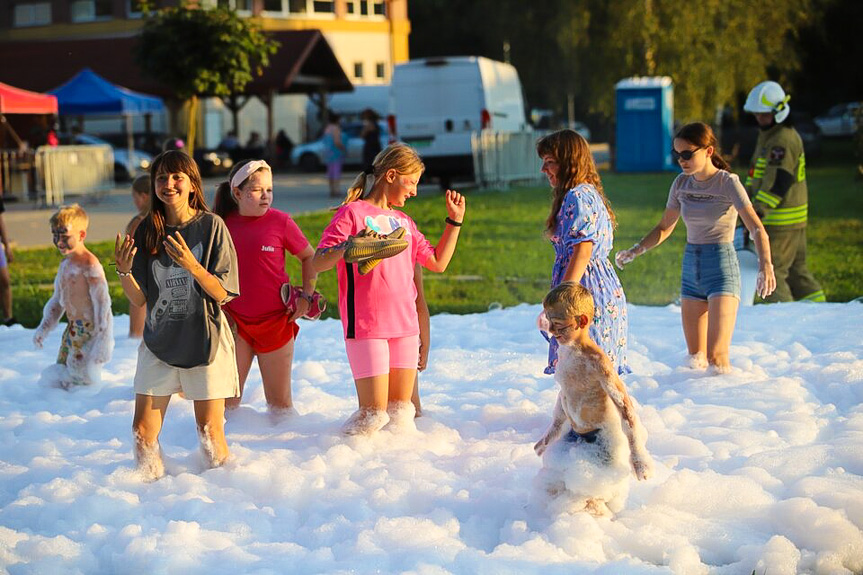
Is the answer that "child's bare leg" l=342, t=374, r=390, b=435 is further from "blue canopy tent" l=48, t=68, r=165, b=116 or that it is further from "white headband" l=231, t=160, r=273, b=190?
"blue canopy tent" l=48, t=68, r=165, b=116

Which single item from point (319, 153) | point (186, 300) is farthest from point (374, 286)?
point (319, 153)

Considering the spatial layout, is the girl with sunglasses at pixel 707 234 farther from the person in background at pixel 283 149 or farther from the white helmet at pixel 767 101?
the person in background at pixel 283 149

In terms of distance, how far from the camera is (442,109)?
25547mm

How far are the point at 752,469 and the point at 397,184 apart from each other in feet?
7.52

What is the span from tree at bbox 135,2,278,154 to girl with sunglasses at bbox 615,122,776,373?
66.8 ft

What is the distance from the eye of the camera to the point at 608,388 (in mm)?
4785

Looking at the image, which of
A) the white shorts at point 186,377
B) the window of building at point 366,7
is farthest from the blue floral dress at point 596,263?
the window of building at point 366,7

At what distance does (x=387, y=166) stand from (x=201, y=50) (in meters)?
22.2

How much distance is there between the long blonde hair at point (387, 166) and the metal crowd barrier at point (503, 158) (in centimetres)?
1924

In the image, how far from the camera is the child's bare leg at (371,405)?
589 centimetres

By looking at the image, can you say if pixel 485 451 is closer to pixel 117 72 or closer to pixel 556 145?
pixel 556 145

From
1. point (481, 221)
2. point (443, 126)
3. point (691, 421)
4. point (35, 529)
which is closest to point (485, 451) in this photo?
point (691, 421)

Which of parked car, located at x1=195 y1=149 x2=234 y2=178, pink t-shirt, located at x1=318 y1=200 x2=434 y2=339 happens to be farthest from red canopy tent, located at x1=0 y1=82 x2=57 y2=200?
pink t-shirt, located at x1=318 y1=200 x2=434 y2=339

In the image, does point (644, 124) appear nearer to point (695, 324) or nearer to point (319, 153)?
point (319, 153)
